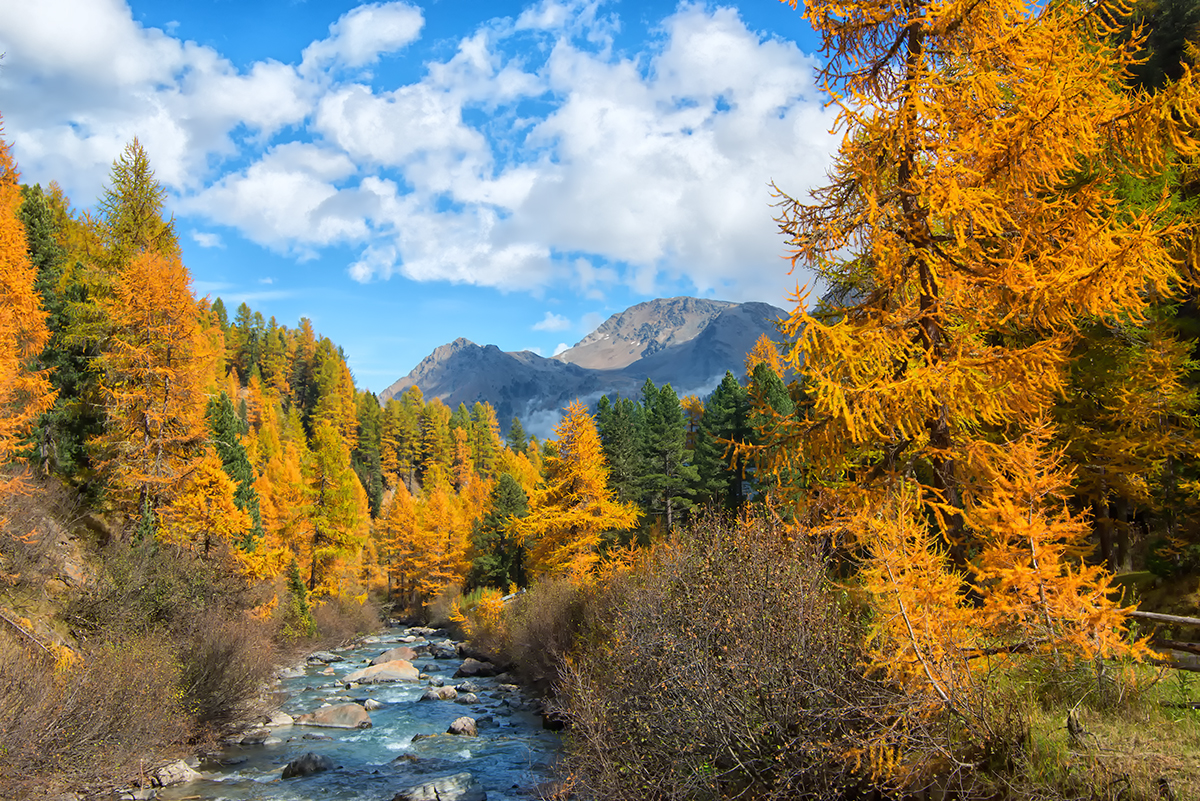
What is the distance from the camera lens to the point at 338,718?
21.7 metres

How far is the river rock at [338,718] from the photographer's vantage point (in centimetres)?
2145

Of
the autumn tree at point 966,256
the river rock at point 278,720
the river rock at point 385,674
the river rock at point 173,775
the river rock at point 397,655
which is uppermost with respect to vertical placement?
the autumn tree at point 966,256

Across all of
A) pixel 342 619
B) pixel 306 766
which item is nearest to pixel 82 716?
pixel 306 766

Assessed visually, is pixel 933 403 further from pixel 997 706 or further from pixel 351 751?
pixel 351 751

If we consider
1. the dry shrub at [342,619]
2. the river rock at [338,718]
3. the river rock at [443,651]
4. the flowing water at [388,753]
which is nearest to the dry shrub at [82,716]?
the flowing water at [388,753]

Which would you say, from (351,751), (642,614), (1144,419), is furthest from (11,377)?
(1144,419)

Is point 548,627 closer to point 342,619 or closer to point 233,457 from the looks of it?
point 233,457

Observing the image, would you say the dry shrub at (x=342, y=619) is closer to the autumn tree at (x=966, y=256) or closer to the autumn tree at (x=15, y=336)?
the autumn tree at (x=15, y=336)

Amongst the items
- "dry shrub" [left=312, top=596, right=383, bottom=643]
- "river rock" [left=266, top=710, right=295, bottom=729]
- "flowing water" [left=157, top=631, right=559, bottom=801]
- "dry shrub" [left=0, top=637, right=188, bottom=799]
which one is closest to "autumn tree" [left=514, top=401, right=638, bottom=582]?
"flowing water" [left=157, top=631, right=559, bottom=801]

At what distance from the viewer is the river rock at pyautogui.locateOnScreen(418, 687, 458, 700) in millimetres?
26297

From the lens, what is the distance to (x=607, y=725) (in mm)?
8984

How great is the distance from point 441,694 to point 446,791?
12.8 meters

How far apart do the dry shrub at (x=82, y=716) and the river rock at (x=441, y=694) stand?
12.4 m

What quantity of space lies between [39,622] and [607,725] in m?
16.2
